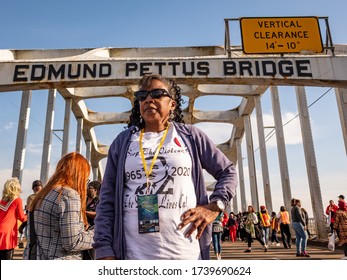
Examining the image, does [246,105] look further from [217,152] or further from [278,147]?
[217,152]

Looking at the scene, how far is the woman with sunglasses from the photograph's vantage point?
154cm

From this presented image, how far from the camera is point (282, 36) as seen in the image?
823 centimetres

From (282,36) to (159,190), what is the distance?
7.84 meters

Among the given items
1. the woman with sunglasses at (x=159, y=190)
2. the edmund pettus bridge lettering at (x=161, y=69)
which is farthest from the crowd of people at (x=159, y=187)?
the edmund pettus bridge lettering at (x=161, y=69)

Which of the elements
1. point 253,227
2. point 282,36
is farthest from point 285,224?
point 282,36

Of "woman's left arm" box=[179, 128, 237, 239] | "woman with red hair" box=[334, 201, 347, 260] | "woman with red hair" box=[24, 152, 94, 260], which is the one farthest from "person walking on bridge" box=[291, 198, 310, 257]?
"woman's left arm" box=[179, 128, 237, 239]

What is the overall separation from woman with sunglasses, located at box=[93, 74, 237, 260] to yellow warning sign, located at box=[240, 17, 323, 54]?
281 inches

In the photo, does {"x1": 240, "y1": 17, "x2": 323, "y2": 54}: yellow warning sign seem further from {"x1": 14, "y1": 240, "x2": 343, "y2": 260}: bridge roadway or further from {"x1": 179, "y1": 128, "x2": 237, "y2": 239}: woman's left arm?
{"x1": 179, "y1": 128, "x2": 237, "y2": 239}: woman's left arm

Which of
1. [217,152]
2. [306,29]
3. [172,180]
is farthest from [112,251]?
[306,29]

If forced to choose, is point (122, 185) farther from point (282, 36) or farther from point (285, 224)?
point (285, 224)

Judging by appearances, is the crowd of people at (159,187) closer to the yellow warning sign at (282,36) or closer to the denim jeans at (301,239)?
the yellow warning sign at (282,36)
